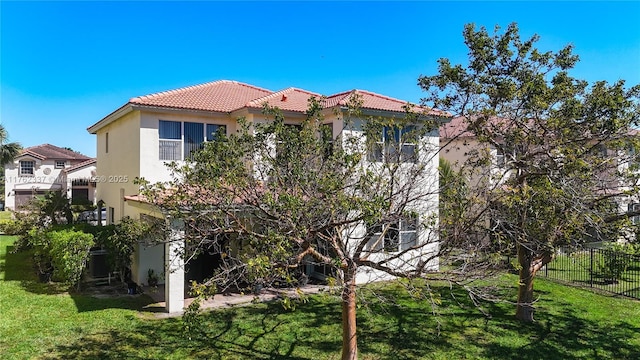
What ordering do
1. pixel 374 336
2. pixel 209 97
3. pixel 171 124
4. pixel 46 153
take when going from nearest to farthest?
pixel 374 336 < pixel 171 124 < pixel 209 97 < pixel 46 153

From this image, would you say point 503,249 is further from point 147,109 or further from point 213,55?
point 213,55

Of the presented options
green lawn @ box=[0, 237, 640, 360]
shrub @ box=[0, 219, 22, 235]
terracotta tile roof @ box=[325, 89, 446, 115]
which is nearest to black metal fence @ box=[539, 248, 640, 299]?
green lawn @ box=[0, 237, 640, 360]

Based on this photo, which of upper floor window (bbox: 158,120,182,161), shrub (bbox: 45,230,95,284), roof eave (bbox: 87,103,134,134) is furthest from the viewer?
upper floor window (bbox: 158,120,182,161)

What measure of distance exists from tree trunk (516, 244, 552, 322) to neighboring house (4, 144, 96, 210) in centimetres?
4561

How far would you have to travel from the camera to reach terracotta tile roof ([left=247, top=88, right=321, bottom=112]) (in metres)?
18.2

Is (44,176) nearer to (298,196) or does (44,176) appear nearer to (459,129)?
(459,129)

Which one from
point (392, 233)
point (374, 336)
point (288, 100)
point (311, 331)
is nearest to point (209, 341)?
point (311, 331)

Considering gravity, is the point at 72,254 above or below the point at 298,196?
below

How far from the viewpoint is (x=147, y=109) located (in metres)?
17.1

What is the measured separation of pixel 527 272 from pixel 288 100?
1235cm

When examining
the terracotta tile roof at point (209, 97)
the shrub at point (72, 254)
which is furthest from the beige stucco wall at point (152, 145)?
the shrub at point (72, 254)

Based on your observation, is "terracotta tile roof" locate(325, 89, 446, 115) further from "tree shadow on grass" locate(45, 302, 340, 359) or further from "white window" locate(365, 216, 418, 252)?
"tree shadow on grass" locate(45, 302, 340, 359)

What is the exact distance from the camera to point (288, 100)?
19781 millimetres

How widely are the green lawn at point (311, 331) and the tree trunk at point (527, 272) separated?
1.32ft
